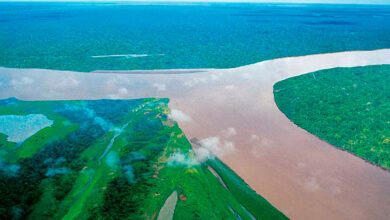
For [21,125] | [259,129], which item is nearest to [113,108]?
[21,125]

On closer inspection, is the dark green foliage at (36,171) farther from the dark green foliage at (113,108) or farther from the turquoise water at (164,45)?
the turquoise water at (164,45)

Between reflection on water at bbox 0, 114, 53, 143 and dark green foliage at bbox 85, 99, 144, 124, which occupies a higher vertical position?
reflection on water at bbox 0, 114, 53, 143

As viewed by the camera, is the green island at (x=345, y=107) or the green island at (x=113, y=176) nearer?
the green island at (x=113, y=176)

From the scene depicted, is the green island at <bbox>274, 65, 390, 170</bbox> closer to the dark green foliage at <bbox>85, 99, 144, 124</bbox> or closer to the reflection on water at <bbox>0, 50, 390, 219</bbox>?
the reflection on water at <bbox>0, 50, 390, 219</bbox>

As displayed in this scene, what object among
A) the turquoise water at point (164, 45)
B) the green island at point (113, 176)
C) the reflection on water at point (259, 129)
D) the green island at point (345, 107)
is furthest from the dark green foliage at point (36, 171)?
the turquoise water at point (164, 45)

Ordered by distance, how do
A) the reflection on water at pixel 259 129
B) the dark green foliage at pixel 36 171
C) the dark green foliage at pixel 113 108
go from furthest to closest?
the dark green foliage at pixel 113 108
the reflection on water at pixel 259 129
the dark green foliage at pixel 36 171

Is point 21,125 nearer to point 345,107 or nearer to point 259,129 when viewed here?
point 259,129

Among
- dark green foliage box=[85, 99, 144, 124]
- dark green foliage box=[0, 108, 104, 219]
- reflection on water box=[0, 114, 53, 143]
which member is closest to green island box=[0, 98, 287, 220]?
dark green foliage box=[0, 108, 104, 219]
